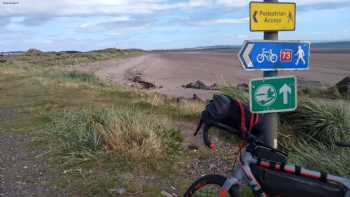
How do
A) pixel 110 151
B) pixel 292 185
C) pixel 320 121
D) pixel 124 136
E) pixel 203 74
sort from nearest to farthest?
pixel 292 185 → pixel 110 151 → pixel 124 136 → pixel 320 121 → pixel 203 74

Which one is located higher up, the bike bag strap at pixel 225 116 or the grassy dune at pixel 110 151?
the bike bag strap at pixel 225 116

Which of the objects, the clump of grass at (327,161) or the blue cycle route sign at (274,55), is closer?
the blue cycle route sign at (274,55)

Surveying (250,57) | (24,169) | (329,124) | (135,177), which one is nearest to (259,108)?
(250,57)

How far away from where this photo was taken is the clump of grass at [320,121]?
7247 millimetres

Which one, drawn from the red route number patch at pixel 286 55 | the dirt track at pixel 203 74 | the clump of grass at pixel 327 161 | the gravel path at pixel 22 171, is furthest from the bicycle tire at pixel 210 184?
the dirt track at pixel 203 74

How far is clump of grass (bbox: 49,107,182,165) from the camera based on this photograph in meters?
6.03

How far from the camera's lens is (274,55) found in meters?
3.99

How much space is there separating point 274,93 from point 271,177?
0.83m

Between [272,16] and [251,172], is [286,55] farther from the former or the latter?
[251,172]

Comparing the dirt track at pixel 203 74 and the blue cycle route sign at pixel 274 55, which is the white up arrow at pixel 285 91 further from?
the dirt track at pixel 203 74

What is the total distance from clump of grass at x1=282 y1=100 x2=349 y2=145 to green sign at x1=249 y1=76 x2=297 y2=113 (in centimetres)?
353

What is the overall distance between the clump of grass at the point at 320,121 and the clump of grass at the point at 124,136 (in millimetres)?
2213

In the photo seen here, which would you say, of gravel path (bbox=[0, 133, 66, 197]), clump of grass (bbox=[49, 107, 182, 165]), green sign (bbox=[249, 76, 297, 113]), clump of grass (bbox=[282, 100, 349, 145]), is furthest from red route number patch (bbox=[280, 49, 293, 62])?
clump of grass (bbox=[282, 100, 349, 145])

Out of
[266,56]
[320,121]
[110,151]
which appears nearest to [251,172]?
[266,56]
